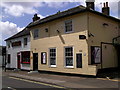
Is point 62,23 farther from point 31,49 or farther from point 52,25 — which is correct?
point 31,49

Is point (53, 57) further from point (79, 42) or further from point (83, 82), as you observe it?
point (83, 82)

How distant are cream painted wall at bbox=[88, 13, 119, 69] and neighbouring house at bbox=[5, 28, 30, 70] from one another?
10.2 m

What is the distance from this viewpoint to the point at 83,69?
49.2 ft

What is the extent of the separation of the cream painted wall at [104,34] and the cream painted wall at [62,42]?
2.70ft

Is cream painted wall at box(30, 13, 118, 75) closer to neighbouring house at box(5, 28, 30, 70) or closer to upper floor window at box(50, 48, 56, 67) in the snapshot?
upper floor window at box(50, 48, 56, 67)

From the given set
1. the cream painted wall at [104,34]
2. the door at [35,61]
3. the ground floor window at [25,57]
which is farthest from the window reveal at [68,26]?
the ground floor window at [25,57]

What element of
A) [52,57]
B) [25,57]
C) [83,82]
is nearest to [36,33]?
[25,57]

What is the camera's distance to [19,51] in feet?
82.3

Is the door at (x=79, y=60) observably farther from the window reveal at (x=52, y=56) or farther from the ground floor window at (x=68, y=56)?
the window reveal at (x=52, y=56)

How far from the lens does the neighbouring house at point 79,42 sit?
49.6 ft

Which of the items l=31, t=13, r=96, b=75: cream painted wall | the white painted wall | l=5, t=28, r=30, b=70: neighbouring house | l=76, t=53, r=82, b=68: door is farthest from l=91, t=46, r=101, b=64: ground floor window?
the white painted wall

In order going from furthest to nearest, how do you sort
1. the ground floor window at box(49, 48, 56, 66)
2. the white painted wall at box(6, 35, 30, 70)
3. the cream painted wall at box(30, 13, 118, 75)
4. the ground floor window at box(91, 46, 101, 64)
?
1. the white painted wall at box(6, 35, 30, 70)
2. the ground floor window at box(49, 48, 56, 66)
3. the ground floor window at box(91, 46, 101, 64)
4. the cream painted wall at box(30, 13, 118, 75)

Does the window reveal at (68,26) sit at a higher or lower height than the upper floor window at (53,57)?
higher

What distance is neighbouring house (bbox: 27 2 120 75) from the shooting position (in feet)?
49.6
